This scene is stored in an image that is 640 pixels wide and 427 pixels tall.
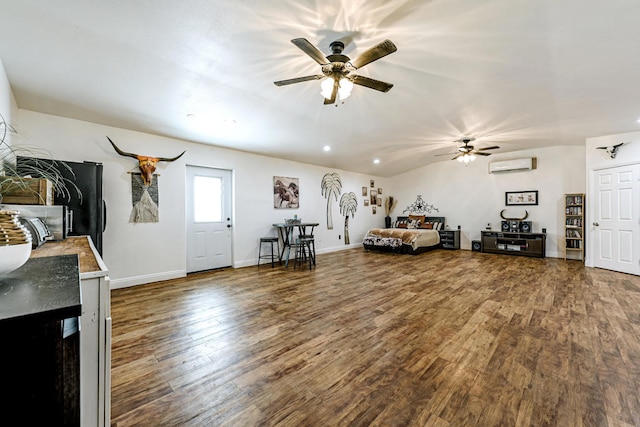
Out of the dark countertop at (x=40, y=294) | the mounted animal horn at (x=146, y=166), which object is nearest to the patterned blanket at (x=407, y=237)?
the mounted animal horn at (x=146, y=166)

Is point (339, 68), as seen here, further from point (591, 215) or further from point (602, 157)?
point (591, 215)

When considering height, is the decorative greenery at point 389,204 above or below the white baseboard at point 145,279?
above

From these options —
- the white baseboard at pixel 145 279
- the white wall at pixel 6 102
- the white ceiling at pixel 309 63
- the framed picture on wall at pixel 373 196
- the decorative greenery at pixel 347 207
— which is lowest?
the white baseboard at pixel 145 279

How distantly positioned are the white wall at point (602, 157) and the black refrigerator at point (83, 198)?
8.22 m

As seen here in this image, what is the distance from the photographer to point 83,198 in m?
3.22

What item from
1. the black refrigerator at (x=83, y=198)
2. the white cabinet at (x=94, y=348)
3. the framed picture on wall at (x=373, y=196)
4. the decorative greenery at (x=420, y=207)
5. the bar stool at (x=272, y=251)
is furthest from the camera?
the framed picture on wall at (x=373, y=196)

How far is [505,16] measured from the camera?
7.00ft

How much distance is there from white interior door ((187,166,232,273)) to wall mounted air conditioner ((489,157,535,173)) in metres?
6.72

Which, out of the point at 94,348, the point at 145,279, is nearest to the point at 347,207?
the point at 145,279

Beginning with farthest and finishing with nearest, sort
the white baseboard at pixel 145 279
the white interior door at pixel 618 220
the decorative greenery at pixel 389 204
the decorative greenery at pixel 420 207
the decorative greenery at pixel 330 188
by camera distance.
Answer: the decorative greenery at pixel 389 204
the decorative greenery at pixel 420 207
the decorative greenery at pixel 330 188
the white interior door at pixel 618 220
the white baseboard at pixel 145 279

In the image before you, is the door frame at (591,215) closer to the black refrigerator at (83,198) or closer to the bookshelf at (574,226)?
the bookshelf at (574,226)

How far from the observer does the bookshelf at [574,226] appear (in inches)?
230

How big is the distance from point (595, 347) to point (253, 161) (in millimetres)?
5590

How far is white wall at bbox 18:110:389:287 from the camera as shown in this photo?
3674mm
